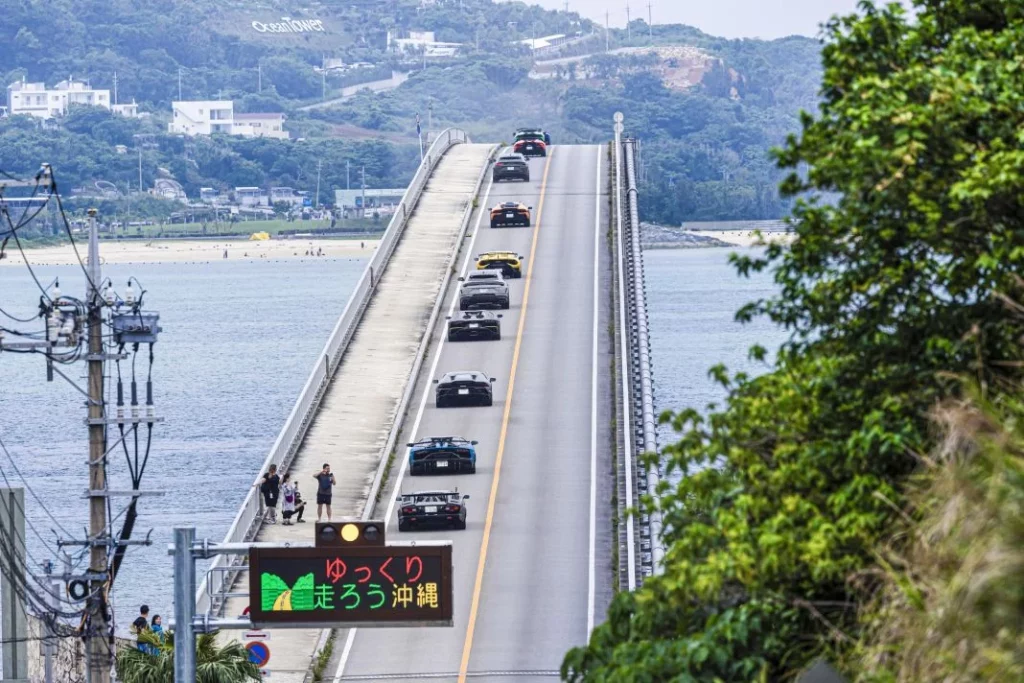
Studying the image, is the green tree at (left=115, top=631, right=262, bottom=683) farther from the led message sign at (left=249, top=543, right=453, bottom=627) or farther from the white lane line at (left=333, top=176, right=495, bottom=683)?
the led message sign at (left=249, top=543, right=453, bottom=627)

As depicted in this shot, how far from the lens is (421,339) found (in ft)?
242

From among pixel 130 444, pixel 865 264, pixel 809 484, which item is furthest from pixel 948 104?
pixel 130 444

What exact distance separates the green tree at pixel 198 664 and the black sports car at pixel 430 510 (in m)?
17.8

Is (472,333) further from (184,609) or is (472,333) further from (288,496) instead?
(184,609)

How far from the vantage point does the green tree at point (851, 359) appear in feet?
59.6

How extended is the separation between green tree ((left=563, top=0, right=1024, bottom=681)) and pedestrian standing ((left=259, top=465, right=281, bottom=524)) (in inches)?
1191

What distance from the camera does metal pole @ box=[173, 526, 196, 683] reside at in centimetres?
2447

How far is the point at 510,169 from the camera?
11012 cm

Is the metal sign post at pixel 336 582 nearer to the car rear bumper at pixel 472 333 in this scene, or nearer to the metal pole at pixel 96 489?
the metal pole at pixel 96 489

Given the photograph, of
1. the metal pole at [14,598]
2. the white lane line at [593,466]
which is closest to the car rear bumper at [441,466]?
the white lane line at [593,466]

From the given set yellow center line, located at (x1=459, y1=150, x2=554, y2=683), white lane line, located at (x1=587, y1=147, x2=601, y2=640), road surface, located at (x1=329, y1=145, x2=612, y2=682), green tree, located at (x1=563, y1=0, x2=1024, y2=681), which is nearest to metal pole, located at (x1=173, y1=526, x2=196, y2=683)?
green tree, located at (x1=563, y1=0, x2=1024, y2=681)

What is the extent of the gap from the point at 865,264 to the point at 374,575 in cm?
769

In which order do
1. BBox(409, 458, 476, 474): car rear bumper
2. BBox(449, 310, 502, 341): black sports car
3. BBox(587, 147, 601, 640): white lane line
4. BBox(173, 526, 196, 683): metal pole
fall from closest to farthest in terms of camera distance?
BBox(173, 526, 196, 683): metal pole → BBox(587, 147, 601, 640): white lane line → BBox(409, 458, 476, 474): car rear bumper → BBox(449, 310, 502, 341): black sports car

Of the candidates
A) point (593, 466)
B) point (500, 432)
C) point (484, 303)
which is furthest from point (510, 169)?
point (593, 466)
